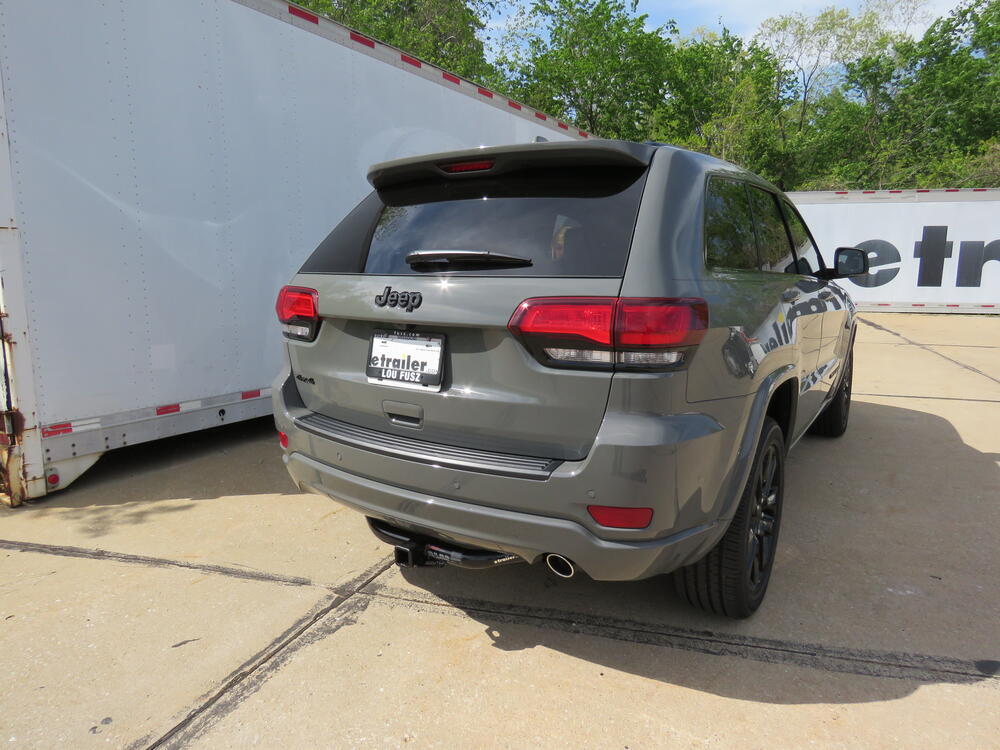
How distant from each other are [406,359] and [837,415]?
430cm

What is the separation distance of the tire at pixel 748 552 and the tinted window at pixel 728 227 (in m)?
0.69

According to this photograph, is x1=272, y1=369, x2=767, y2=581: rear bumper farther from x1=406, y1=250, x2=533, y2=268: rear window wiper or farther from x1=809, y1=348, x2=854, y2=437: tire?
x1=809, y1=348, x2=854, y2=437: tire

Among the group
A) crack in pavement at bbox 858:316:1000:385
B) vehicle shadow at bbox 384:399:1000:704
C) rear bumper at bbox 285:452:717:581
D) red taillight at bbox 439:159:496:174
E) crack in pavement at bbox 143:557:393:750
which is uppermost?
red taillight at bbox 439:159:496:174

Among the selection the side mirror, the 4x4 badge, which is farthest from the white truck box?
the 4x4 badge

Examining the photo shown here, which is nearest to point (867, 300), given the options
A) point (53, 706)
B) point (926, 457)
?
point (926, 457)

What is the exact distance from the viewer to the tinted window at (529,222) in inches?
83.7

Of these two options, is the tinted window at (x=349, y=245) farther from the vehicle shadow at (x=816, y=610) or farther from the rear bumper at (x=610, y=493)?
the vehicle shadow at (x=816, y=610)

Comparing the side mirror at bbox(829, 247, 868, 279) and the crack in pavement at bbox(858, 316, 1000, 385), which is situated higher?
the side mirror at bbox(829, 247, 868, 279)

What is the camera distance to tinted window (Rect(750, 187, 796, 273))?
10.1 ft

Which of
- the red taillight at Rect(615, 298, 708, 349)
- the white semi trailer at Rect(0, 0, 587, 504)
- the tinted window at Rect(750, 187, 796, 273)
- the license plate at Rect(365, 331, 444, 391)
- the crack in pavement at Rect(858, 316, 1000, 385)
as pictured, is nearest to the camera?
the red taillight at Rect(615, 298, 708, 349)

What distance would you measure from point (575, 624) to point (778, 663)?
77 centimetres

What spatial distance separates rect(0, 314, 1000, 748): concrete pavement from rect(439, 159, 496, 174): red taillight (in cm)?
181

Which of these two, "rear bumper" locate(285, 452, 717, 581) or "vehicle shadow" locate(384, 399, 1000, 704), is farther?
"vehicle shadow" locate(384, 399, 1000, 704)

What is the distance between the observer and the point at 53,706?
2.26 m
